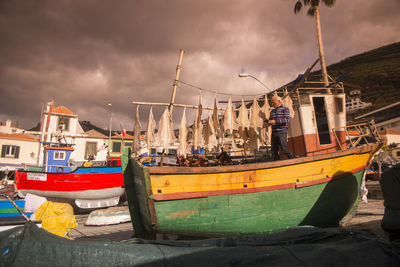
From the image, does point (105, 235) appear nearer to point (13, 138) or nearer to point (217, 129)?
point (217, 129)

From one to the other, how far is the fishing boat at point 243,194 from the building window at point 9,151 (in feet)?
101

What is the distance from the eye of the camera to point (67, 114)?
29.4 m

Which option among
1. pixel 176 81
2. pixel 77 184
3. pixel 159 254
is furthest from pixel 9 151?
pixel 159 254

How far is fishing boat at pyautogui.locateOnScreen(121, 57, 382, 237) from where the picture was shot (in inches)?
186

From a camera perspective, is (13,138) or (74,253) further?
(13,138)

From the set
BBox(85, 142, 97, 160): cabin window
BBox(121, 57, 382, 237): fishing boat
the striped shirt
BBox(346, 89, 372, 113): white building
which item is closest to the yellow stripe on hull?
BBox(121, 57, 382, 237): fishing boat

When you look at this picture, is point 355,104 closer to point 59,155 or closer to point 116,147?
point 116,147

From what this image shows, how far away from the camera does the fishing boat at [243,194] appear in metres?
4.73

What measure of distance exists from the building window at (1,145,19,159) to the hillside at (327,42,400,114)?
108448 millimetres

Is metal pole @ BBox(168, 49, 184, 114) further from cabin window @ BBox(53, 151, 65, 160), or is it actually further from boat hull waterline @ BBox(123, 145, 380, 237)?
cabin window @ BBox(53, 151, 65, 160)

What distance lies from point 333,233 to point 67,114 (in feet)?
109

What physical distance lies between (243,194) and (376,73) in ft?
530

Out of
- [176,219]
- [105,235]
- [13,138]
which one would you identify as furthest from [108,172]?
[13,138]

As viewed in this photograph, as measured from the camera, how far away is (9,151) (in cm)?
2697
